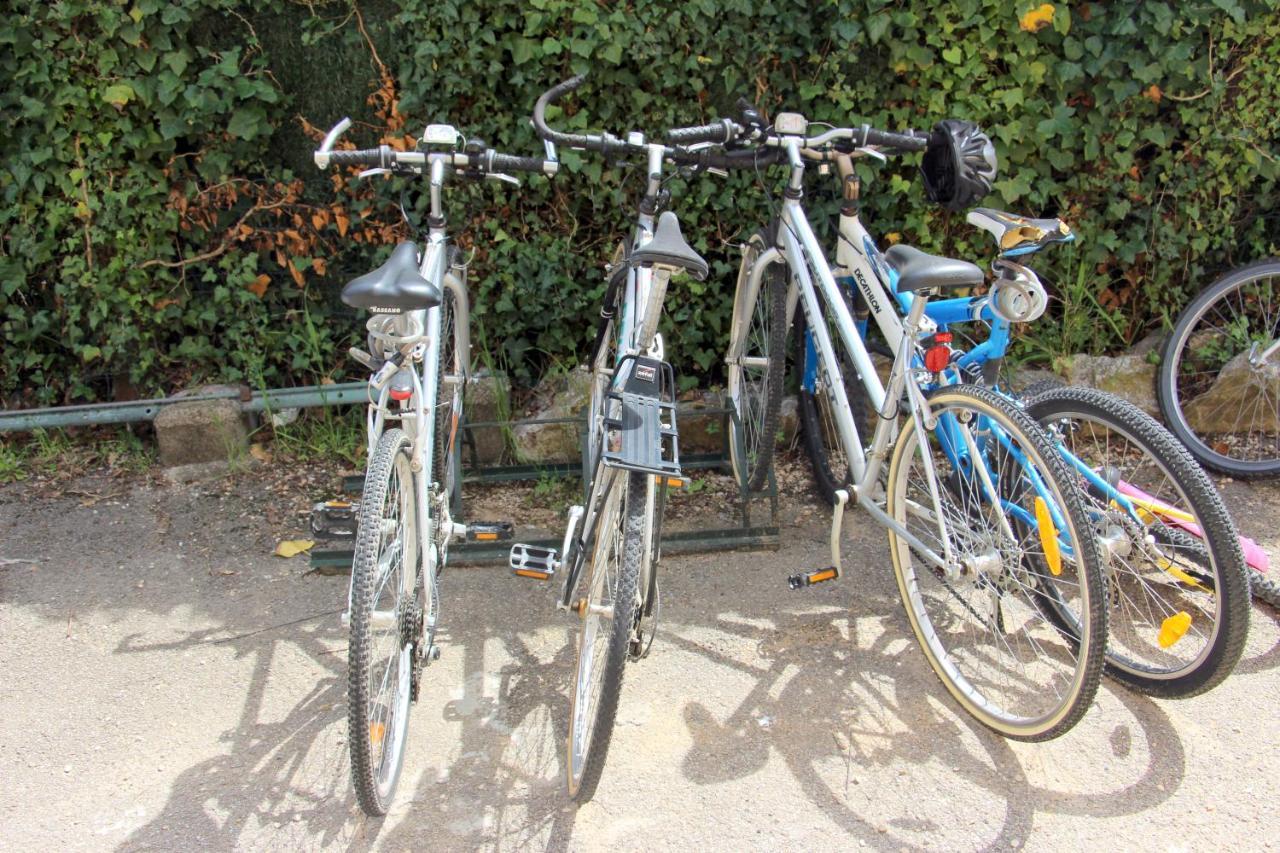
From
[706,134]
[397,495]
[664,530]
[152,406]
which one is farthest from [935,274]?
[152,406]

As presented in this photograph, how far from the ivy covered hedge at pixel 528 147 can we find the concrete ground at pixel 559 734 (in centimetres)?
120

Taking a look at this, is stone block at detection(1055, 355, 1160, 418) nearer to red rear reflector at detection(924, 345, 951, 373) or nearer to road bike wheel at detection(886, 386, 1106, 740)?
road bike wheel at detection(886, 386, 1106, 740)

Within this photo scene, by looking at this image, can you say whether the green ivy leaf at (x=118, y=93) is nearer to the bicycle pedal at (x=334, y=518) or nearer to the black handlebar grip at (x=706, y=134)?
the bicycle pedal at (x=334, y=518)

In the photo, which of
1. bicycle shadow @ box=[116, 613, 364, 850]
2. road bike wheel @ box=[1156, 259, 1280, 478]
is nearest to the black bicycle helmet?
road bike wheel @ box=[1156, 259, 1280, 478]

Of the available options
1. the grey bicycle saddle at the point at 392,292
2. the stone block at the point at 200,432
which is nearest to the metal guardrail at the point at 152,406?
the stone block at the point at 200,432

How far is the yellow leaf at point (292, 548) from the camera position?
3.73m

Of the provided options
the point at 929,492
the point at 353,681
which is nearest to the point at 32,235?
the point at 353,681

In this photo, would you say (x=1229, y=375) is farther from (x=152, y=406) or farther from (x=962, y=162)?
(x=152, y=406)

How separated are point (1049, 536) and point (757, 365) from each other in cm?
149

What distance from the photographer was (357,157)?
295 centimetres

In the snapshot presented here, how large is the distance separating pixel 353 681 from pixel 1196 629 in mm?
2555

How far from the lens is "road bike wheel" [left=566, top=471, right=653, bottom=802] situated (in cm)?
222

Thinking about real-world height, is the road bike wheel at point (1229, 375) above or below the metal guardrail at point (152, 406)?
above

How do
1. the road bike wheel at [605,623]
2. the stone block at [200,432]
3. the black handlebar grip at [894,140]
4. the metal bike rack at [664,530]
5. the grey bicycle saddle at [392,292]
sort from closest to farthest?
the road bike wheel at [605,623], the grey bicycle saddle at [392,292], the black handlebar grip at [894,140], the metal bike rack at [664,530], the stone block at [200,432]
